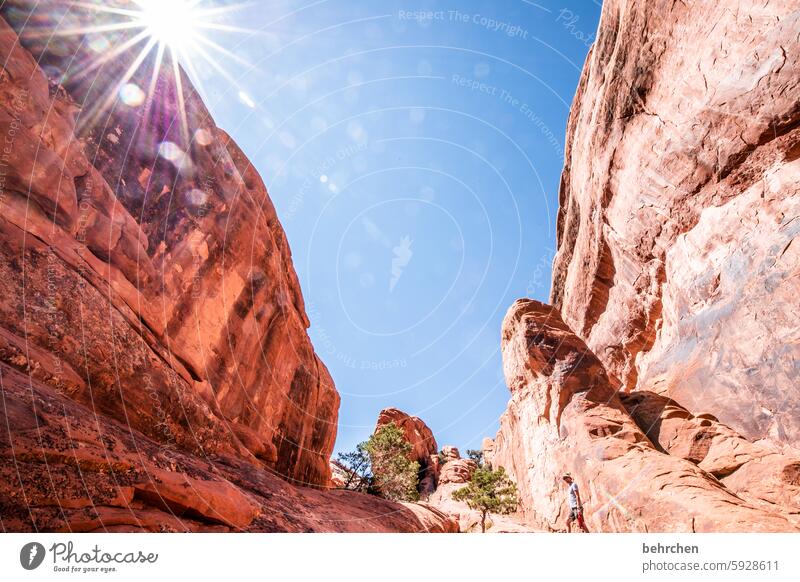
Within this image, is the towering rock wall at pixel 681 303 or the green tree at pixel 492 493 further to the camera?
the green tree at pixel 492 493

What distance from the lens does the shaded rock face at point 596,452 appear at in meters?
13.1

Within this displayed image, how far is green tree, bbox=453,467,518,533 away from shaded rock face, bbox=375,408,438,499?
3645 centimetres

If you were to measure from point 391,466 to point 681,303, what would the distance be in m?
27.3

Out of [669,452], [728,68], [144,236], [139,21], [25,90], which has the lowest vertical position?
[669,452]

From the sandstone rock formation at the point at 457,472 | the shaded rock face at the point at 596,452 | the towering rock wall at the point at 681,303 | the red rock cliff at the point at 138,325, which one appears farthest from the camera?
the sandstone rock formation at the point at 457,472

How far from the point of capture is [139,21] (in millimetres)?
19375

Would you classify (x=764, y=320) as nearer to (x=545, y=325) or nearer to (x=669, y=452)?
(x=669, y=452)

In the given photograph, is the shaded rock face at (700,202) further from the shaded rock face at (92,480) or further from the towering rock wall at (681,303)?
the shaded rock face at (92,480)

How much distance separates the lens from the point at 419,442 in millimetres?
73500

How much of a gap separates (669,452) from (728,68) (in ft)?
67.4

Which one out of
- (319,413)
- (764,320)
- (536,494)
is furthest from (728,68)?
(319,413)

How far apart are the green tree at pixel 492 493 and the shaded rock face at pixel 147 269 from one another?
12575mm

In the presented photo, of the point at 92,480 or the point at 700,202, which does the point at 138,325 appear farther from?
the point at 700,202

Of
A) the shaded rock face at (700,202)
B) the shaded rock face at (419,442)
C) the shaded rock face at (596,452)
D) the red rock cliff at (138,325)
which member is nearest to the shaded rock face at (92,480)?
the red rock cliff at (138,325)
